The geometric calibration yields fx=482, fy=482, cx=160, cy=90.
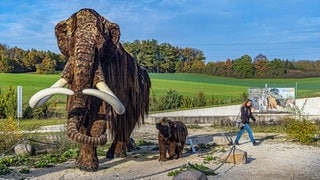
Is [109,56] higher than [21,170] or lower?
higher

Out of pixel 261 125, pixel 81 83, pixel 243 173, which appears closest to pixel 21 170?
pixel 81 83

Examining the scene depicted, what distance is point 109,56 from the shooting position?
38.0 ft

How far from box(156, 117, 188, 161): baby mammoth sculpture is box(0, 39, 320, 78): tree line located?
120 feet

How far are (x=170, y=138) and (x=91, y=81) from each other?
371cm

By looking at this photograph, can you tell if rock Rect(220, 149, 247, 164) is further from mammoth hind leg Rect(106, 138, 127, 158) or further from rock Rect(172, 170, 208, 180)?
rock Rect(172, 170, 208, 180)

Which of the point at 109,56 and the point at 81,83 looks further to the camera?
the point at 109,56

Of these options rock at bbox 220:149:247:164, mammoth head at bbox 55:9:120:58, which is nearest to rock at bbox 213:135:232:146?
rock at bbox 220:149:247:164

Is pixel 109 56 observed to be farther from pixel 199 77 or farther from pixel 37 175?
pixel 199 77

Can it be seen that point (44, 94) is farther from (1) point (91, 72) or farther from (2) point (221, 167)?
(2) point (221, 167)

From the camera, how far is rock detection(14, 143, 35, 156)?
1463 centimetres

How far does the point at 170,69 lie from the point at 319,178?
5096cm

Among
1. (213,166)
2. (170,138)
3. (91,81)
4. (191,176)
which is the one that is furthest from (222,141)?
(191,176)

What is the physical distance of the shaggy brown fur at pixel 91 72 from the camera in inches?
409

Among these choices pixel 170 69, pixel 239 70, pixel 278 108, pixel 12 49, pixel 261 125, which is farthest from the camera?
pixel 12 49
